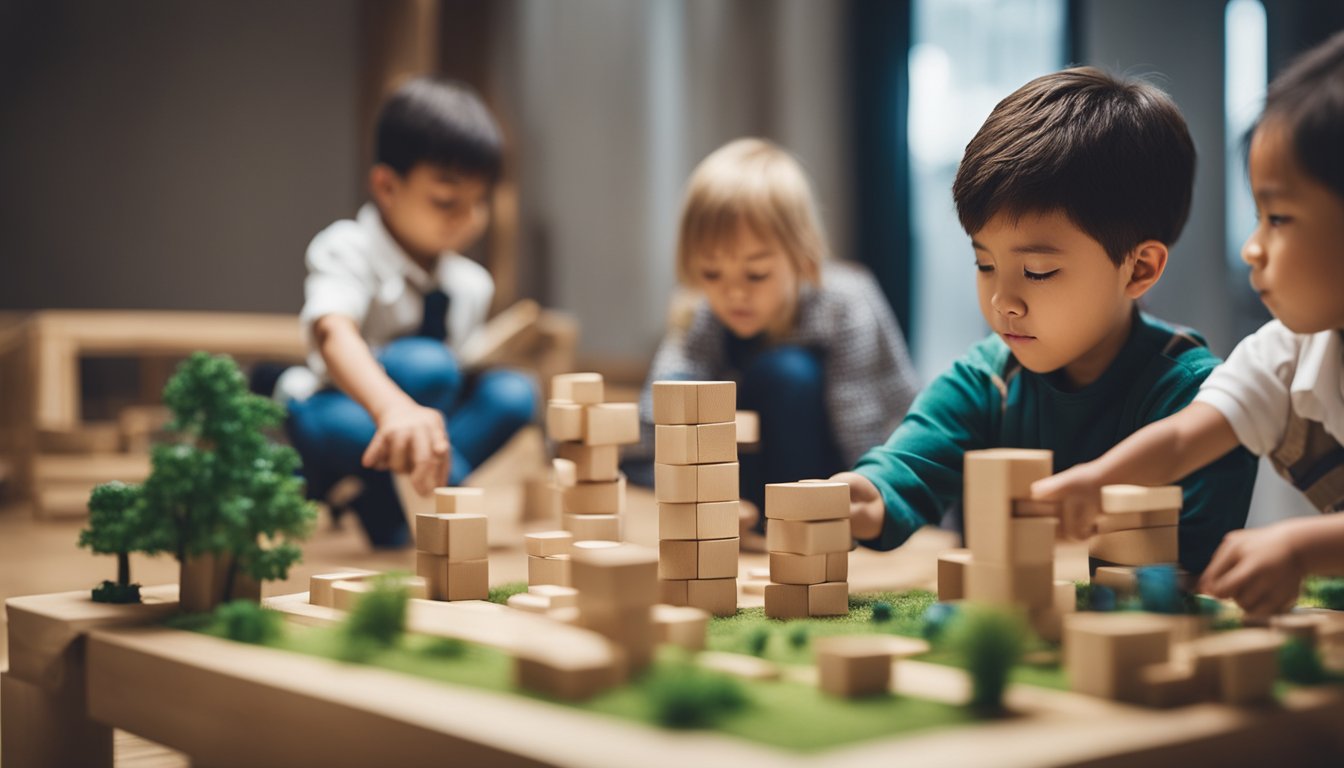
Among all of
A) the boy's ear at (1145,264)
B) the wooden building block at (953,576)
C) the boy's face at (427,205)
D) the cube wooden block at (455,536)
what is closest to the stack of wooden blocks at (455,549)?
the cube wooden block at (455,536)

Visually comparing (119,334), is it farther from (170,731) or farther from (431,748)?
(431,748)

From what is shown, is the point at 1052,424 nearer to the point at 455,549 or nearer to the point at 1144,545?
the point at 1144,545

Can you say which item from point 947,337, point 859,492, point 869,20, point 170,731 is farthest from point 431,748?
point 869,20

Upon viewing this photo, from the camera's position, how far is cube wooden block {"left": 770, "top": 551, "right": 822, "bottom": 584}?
0.96m

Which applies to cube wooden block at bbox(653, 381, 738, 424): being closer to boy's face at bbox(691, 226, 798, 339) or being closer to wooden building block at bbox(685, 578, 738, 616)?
wooden building block at bbox(685, 578, 738, 616)

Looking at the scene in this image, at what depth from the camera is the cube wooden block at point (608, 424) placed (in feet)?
3.49

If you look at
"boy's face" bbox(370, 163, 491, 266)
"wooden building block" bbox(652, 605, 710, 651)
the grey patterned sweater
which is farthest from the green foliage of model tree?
"boy's face" bbox(370, 163, 491, 266)

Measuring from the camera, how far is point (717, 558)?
975 mm

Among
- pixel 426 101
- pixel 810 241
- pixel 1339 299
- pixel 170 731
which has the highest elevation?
pixel 426 101

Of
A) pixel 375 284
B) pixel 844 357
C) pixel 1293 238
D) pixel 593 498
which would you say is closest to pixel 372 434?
pixel 375 284

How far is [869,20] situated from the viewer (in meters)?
3.34

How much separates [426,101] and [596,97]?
166 centimetres

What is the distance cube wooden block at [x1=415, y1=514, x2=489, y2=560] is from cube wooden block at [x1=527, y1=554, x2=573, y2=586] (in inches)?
1.7

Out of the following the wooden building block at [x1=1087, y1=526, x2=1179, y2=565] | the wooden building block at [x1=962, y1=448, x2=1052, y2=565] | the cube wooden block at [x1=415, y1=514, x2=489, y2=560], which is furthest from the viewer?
the cube wooden block at [x1=415, y1=514, x2=489, y2=560]
